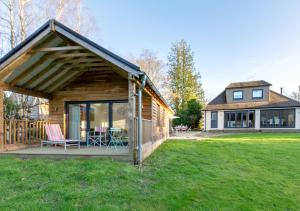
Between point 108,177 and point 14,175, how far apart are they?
2059 mm

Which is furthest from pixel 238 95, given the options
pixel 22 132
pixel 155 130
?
pixel 22 132

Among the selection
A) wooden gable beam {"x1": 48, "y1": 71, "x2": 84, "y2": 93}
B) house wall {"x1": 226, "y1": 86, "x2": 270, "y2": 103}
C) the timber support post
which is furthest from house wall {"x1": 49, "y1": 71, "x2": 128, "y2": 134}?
house wall {"x1": 226, "y1": 86, "x2": 270, "y2": 103}

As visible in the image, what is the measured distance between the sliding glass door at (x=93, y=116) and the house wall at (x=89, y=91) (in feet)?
0.86

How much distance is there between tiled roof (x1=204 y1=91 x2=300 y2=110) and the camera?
73.2 feet

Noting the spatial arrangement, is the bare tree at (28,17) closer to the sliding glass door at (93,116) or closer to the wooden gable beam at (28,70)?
the sliding glass door at (93,116)

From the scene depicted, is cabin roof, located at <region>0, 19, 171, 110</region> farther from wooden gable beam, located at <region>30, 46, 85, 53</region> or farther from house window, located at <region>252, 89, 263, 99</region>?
house window, located at <region>252, 89, 263, 99</region>

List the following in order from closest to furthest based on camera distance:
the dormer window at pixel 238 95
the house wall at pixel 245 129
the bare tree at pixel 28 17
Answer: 1. the bare tree at pixel 28 17
2. the house wall at pixel 245 129
3. the dormer window at pixel 238 95

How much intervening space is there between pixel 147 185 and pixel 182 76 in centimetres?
3106

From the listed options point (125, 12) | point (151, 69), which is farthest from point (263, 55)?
point (125, 12)

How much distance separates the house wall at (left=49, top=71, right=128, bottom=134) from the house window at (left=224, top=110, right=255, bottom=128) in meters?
18.0

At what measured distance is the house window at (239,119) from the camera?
2372 centimetres

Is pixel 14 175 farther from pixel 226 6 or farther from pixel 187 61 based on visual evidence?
pixel 187 61

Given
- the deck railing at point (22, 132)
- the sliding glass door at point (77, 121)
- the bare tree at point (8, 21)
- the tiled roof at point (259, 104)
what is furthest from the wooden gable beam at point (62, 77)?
the tiled roof at point (259, 104)

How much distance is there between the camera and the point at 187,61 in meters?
35.4
